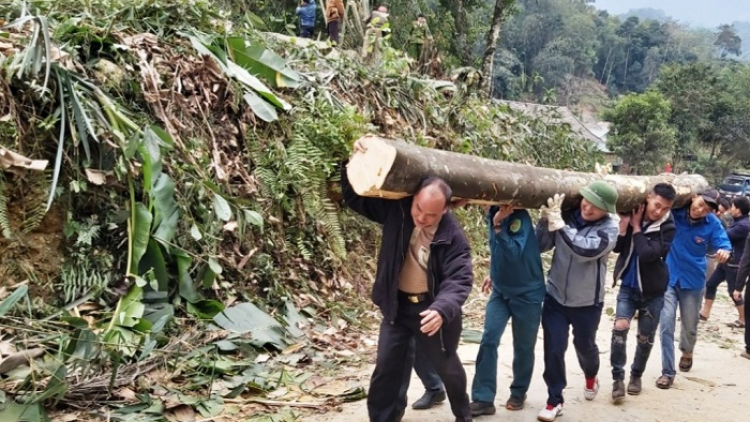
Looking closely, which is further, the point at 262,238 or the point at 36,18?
the point at 262,238

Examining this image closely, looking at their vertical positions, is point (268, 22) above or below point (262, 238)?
above

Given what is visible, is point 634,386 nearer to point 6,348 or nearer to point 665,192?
point 665,192

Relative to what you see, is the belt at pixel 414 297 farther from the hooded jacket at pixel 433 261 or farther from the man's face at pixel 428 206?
the man's face at pixel 428 206

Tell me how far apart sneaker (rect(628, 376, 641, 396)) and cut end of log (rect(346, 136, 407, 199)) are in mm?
2948

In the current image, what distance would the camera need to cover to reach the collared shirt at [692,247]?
593 cm

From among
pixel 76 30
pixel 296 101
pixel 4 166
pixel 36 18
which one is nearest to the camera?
pixel 4 166

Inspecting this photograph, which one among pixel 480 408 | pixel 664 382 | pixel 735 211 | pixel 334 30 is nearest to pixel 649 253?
pixel 664 382

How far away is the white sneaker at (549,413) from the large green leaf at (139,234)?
3.10 meters

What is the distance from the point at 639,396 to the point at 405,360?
8.17 feet

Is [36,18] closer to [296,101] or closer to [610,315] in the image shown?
[296,101]

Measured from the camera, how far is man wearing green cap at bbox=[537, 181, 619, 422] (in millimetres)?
4547

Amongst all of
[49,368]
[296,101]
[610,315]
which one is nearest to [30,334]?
[49,368]

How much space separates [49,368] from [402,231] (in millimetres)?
2257

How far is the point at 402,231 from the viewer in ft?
12.9
